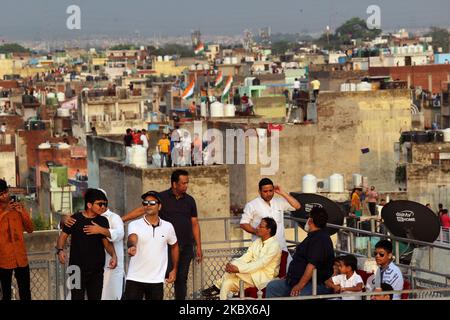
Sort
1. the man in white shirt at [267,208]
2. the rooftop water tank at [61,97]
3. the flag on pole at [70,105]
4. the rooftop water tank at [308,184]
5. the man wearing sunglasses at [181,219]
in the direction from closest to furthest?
the man wearing sunglasses at [181,219] < the man in white shirt at [267,208] < the rooftop water tank at [308,184] < the flag on pole at [70,105] < the rooftop water tank at [61,97]

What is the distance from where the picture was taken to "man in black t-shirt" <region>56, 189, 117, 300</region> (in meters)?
12.6

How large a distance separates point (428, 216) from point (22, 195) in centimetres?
3334

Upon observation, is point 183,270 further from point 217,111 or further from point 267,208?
point 217,111

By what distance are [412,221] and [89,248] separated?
5.18 meters

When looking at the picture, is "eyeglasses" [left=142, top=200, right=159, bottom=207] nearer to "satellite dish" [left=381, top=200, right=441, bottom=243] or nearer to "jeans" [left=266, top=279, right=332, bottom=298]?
"jeans" [left=266, top=279, right=332, bottom=298]

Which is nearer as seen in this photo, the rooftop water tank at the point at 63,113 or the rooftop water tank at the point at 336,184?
the rooftop water tank at the point at 336,184

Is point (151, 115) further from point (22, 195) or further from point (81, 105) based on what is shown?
point (22, 195)

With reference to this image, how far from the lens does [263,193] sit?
14.4 meters

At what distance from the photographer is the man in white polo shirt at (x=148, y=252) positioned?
12633 millimetres

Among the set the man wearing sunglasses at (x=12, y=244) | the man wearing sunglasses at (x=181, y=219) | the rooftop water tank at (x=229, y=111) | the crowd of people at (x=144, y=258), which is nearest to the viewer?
the crowd of people at (x=144, y=258)

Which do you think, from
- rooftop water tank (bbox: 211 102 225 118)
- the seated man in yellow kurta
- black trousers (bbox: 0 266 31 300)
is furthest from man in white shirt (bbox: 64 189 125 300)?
rooftop water tank (bbox: 211 102 225 118)

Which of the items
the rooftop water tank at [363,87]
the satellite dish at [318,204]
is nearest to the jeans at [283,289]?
the satellite dish at [318,204]

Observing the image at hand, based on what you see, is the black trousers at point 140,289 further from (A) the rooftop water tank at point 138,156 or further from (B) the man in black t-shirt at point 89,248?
(A) the rooftop water tank at point 138,156
